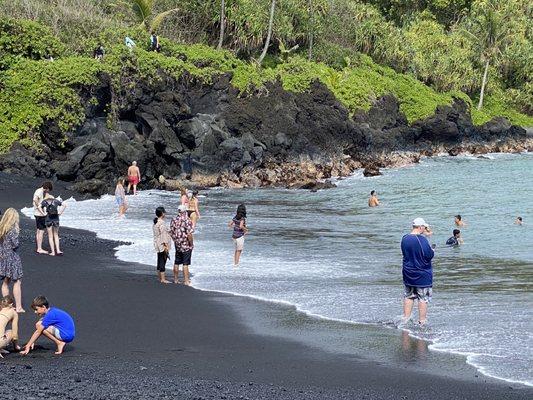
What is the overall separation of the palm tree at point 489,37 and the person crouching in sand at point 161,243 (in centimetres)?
4966

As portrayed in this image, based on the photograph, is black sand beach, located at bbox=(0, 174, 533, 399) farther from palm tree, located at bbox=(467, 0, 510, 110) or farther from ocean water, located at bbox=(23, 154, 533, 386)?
palm tree, located at bbox=(467, 0, 510, 110)

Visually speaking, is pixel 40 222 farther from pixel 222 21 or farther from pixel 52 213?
pixel 222 21

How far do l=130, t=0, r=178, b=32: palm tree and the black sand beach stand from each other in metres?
28.8

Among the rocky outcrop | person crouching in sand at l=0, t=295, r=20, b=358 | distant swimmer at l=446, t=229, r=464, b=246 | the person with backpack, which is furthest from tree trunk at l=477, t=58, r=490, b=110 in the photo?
person crouching in sand at l=0, t=295, r=20, b=358

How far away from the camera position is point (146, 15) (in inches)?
1720

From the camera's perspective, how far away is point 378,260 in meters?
19.7

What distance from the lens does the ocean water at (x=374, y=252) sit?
42.9ft

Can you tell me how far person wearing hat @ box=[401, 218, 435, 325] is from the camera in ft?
41.3

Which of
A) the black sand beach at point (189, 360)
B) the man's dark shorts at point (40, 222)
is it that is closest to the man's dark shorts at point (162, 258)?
the black sand beach at point (189, 360)

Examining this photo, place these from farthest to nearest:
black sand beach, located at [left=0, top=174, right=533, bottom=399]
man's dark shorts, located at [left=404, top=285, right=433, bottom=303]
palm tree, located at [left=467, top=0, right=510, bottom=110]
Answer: palm tree, located at [left=467, top=0, right=510, bottom=110] < man's dark shorts, located at [left=404, top=285, right=433, bottom=303] < black sand beach, located at [left=0, top=174, right=533, bottom=399]

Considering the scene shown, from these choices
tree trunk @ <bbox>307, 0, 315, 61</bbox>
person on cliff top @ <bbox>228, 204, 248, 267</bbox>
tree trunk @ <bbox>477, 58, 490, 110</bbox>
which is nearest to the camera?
person on cliff top @ <bbox>228, 204, 248, 267</bbox>

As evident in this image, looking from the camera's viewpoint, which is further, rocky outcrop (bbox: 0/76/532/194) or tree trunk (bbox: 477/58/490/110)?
tree trunk (bbox: 477/58/490/110)

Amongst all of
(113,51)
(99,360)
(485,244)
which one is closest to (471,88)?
(113,51)

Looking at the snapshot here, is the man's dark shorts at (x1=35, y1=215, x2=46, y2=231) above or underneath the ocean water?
above
